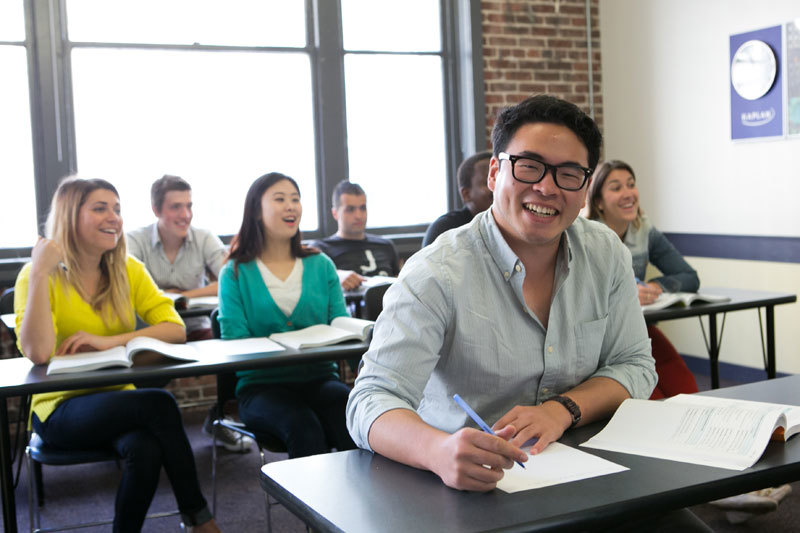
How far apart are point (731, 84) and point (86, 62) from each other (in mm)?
3911

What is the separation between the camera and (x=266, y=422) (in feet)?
9.15

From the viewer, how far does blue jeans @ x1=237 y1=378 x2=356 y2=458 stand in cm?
271

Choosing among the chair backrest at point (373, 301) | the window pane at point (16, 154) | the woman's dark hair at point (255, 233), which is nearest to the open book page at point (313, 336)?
the chair backrest at point (373, 301)

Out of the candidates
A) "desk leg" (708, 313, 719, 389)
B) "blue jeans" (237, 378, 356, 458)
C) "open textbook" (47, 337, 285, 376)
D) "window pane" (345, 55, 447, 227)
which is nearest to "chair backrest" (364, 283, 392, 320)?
"blue jeans" (237, 378, 356, 458)

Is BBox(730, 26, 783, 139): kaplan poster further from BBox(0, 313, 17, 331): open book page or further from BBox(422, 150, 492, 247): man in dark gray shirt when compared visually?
BBox(0, 313, 17, 331): open book page

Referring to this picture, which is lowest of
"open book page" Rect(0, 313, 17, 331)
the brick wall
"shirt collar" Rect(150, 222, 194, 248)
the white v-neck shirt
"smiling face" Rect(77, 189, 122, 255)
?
"open book page" Rect(0, 313, 17, 331)

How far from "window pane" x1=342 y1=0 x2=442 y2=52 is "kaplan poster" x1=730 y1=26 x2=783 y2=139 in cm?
199

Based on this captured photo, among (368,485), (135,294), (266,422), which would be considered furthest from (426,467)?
(135,294)

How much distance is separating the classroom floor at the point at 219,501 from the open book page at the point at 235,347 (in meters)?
0.74

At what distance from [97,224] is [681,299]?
7.68ft

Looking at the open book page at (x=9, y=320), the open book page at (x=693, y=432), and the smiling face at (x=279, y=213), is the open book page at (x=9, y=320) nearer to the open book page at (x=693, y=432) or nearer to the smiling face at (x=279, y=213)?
the smiling face at (x=279, y=213)

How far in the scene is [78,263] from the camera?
2971 mm

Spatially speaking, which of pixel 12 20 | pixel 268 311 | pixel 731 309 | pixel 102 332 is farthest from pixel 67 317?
pixel 12 20

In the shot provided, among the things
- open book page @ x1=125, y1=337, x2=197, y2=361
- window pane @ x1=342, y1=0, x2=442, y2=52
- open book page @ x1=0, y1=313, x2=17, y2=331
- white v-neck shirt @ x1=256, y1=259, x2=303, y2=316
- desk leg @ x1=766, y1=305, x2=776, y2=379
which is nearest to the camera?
open book page @ x1=125, y1=337, x2=197, y2=361
